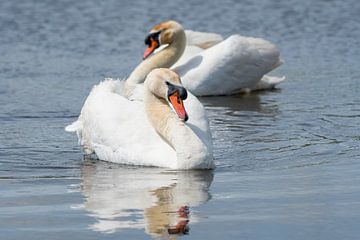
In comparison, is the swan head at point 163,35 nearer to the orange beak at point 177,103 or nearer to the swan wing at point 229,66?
the swan wing at point 229,66

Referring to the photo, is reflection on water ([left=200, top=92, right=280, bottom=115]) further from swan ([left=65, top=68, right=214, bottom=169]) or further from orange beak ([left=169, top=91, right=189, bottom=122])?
orange beak ([left=169, top=91, right=189, bottom=122])

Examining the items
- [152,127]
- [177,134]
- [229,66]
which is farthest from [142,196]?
[229,66]

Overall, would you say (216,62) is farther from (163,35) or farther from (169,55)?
(163,35)

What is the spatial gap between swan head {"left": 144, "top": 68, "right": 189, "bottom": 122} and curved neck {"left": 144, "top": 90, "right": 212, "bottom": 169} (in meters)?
0.08

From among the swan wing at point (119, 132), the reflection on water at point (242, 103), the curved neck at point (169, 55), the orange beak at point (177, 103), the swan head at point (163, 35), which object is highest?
the orange beak at point (177, 103)

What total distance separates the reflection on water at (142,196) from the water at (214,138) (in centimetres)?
1

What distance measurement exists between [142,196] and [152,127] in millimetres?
1771

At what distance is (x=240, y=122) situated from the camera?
1227 centimetres

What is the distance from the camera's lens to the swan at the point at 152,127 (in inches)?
376

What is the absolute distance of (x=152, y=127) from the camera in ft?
33.1

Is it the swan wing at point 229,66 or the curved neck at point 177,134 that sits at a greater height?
the curved neck at point 177,134

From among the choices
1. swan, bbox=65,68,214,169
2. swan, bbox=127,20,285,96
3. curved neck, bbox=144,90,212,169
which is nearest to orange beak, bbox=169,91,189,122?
swan, bbox=65,68,214,169

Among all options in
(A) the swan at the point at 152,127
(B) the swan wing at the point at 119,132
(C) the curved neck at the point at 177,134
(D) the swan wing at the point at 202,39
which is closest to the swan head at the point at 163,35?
(D) the swan wing at the point at 202,39

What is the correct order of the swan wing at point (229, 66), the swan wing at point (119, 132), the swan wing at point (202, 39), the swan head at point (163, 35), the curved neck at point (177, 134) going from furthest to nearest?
the swan wing at point (202, 39) → the swan head at point (163, 35) → the swan wing at point (229, 66) → the swan wing at point (119, 132) → the curved neck at point (177, 134)
